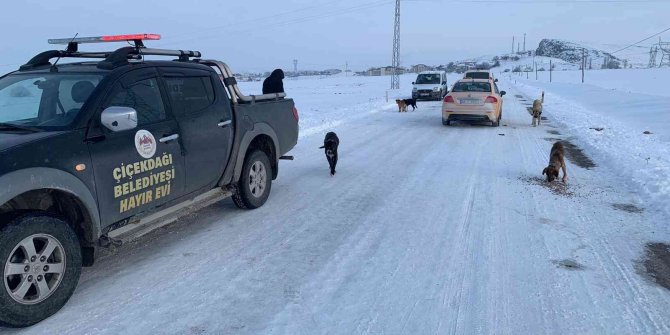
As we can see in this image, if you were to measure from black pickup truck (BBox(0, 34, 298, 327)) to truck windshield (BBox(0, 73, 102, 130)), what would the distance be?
0.01m

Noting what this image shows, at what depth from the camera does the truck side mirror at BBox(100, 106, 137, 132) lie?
12.3 ft

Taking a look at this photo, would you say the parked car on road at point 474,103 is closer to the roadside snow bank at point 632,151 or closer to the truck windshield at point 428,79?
the roadside snow bank at point 632,151

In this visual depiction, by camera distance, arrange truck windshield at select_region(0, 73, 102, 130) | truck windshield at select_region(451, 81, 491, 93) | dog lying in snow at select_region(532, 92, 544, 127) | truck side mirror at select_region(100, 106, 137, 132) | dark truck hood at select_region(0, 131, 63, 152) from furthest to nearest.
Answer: truck windshield at select_region(451, 81, 491, 93) → dog lying in snow at select_region(532, 92, 544, 127) → truck windshield at select_region(0, 73, 102, 130) → truck side mirror at select_region(100, 106, 137, 132) → dark truck hood at select_region(0, 131, 63, 152)

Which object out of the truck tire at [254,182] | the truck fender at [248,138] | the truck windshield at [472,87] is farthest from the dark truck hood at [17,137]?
the truck windshield at [472,87]

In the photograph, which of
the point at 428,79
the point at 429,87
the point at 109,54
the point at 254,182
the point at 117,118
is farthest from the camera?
the point at 428,79

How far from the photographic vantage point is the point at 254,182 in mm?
6270

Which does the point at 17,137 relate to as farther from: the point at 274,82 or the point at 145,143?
the point at 274,82

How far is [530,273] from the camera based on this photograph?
4.30 metres

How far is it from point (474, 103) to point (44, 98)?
12.6 metres

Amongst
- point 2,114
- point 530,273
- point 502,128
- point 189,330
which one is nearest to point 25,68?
point 2,114

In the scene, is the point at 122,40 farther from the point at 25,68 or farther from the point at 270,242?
the point at 270,242

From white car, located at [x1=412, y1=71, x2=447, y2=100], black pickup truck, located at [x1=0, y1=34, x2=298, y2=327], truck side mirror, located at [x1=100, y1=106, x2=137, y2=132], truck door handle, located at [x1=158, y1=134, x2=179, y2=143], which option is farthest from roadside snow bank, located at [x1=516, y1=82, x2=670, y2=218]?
white car, located at [x1=412, y1=71, x2=447, y2=100]

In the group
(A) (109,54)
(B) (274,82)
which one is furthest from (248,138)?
(B) (274,82)

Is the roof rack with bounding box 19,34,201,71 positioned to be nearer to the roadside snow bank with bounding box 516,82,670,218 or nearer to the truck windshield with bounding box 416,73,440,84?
the roadside snow bank with bounding box 516,82,670,218
